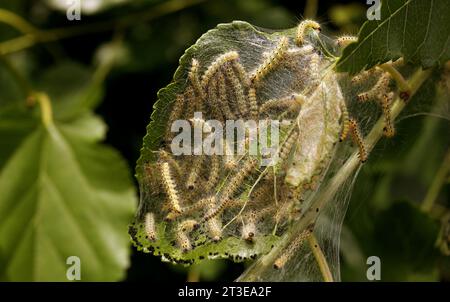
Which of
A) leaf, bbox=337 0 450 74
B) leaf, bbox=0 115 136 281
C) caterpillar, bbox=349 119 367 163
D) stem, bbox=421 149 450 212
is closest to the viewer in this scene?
leaf, bbox=337 0 450 74

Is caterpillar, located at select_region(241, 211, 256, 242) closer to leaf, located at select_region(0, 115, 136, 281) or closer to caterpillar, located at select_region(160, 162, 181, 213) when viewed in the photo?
caterpillar, located at select_region(160, 162, 181, 213)

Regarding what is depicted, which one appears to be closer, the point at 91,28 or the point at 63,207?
the point at 63,207

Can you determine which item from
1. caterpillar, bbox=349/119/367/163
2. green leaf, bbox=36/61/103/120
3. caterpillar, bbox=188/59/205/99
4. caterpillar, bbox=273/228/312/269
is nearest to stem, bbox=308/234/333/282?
caterpillar, bbox=273/228/312/269

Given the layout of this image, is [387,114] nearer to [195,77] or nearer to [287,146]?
[287,146]

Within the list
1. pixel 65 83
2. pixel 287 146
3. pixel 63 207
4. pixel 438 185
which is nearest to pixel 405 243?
pixel 438 185

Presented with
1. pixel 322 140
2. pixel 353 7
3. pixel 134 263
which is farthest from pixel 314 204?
pixel 353 7

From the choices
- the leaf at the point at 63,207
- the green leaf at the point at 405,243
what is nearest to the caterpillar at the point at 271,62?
the leaf at the point at 63,207
